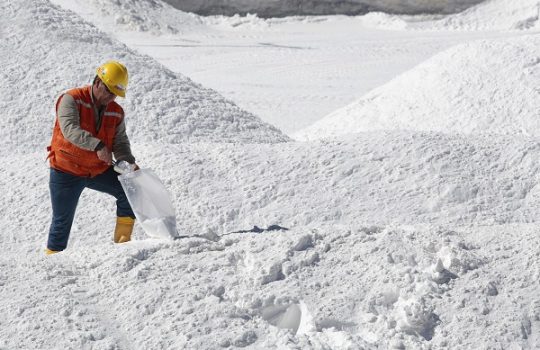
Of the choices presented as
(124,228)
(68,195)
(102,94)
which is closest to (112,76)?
(102,94)

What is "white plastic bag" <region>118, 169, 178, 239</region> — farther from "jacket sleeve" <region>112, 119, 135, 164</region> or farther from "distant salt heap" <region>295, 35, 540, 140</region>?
Result: "distant salt heap" <region>295, 35, 540, 140</region>

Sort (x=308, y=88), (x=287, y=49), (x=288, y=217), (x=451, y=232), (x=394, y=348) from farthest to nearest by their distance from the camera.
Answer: (x=287, y=49), (x=308, y=88), (x=288, y=217), (x=451, y=232), (x=394, y=348)

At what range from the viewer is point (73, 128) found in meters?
3.86

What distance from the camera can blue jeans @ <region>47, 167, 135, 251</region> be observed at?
406 centimetres

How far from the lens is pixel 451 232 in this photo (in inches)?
149

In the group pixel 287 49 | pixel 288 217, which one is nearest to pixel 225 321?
pixel 288 217

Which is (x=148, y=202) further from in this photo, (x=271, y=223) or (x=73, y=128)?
(x=271, y=223)

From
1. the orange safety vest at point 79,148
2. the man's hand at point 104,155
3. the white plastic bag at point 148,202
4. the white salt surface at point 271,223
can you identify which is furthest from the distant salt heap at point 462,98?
the man's hand at point 104,155

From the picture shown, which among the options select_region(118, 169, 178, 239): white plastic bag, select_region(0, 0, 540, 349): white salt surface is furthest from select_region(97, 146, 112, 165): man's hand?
select_region(0, 0, 540, 349): white salt surface

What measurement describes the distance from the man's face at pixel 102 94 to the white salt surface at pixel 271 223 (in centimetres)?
63

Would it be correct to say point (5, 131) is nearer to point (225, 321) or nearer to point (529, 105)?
point (225, 321)

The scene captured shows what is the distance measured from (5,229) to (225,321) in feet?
7.94

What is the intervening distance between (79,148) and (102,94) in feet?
0.85

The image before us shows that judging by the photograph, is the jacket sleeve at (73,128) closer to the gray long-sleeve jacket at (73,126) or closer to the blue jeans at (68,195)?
the gray long-sleeve jacket at (73,126)
